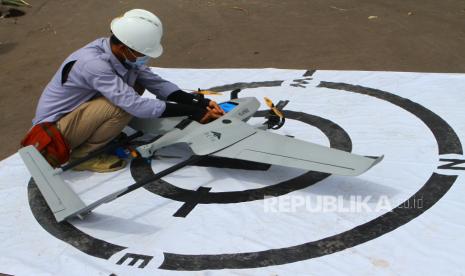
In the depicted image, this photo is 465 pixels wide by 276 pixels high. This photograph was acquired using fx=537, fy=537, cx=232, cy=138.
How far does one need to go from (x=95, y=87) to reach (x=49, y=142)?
2.38 ft

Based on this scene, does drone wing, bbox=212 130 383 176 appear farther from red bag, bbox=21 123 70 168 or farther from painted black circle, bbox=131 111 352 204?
red bag, bbox=21 123 70 168

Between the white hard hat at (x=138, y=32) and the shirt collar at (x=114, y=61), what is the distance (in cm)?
23

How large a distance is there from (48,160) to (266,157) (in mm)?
2274

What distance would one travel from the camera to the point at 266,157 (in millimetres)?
4906

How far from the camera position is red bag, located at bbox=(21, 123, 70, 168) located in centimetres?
539

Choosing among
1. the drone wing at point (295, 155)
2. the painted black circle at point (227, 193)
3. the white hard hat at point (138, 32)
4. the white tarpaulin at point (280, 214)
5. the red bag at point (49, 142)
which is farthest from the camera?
Answer: the red bag at point (49, 142)

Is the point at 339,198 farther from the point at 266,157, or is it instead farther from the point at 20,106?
the point at 20,106

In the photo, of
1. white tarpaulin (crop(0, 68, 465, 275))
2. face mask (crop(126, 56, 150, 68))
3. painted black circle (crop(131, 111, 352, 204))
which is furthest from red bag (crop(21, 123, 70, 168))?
face mask (crop(126, 56, 150, 68))

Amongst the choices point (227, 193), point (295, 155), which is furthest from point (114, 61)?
point (295, 155)

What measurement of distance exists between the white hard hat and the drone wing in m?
1.26

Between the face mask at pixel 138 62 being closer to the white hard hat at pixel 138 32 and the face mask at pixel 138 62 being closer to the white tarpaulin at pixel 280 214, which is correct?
the white hard hat at pixel 138 32

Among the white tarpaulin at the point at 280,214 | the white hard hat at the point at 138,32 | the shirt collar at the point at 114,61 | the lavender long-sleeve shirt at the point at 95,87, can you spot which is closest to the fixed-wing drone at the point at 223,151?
the white tarpaulin at the point at 280,214

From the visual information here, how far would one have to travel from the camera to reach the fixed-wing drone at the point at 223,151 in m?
4.60

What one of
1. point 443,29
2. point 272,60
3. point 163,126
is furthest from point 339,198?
point 443,29
